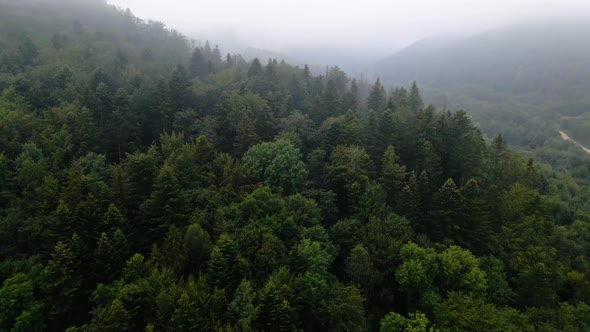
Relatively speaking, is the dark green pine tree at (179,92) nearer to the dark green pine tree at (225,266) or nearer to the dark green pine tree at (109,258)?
the dark green pine tree at (109,258)

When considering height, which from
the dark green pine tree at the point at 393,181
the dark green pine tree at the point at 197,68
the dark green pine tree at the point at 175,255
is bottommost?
the dark green pine tree at the point at 175,255

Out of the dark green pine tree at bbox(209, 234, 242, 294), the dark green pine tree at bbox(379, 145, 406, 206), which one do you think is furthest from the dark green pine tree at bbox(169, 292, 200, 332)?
the dark green pine tree at bbox(379, 145, 406, 206)

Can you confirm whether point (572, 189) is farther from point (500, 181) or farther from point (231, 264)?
point (231, 264)

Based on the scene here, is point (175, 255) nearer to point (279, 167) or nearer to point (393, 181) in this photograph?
point (279, 167)

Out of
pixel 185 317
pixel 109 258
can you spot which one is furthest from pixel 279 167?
pixel 185 317

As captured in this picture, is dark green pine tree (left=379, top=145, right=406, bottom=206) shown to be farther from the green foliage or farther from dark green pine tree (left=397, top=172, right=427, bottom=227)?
the green foliage

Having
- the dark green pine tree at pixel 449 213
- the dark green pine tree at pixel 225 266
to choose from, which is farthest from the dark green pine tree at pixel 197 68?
the dark green pine tree at pixel 449 213

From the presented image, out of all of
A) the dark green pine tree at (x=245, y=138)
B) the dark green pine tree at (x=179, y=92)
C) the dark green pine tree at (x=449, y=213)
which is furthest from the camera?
the dark green pine tree at (x=179, y=92)

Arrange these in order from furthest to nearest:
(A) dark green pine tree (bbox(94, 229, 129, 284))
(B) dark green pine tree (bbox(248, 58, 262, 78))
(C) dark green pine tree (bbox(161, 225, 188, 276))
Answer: (B) dark green pine tree (bbox(248, 58, 262, 78))
(A) dark green pine tree (bbox(94, 229, 129, 284))
(C) dark green pine tree (bbox(161, 225, 188, 276))

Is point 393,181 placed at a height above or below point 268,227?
above

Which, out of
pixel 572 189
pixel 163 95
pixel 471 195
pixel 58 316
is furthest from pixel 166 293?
pixel 572 189
